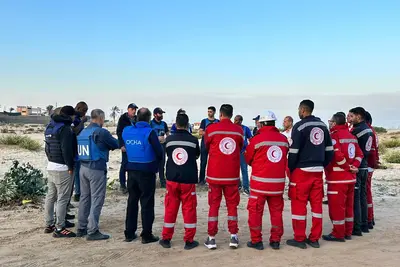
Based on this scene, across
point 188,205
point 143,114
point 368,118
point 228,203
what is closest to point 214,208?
point 228,203

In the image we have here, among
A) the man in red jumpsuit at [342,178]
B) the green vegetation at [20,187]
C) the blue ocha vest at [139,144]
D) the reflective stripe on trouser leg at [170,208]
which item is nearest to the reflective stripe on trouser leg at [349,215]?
the man in red jumpsuit at [342,178]

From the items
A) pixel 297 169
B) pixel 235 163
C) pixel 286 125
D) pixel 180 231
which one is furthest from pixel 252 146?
pixel 286 125

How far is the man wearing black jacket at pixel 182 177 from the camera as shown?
20.1ft

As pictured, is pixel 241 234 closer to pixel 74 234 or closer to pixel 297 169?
pixel 297 169

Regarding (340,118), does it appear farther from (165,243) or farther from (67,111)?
(67,111)

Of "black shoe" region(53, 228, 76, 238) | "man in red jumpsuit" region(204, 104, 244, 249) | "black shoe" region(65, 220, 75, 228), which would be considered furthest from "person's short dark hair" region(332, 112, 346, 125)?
"black shoe" region(65, 220, 75, 228)

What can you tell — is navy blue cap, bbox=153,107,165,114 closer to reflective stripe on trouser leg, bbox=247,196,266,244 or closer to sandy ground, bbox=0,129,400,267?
sandy ground, bbox=0,129,400,267

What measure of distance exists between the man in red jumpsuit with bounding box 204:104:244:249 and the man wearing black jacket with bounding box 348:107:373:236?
229cm

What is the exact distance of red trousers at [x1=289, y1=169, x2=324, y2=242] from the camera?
621 cm

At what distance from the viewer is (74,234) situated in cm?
680

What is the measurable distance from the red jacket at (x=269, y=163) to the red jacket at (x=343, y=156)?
103cm

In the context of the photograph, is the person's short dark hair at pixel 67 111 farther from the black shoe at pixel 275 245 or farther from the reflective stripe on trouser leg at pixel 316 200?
the reflective stripe on trouser leg at pixel 316 200

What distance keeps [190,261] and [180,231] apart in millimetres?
1605

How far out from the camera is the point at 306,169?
6.20 metres
